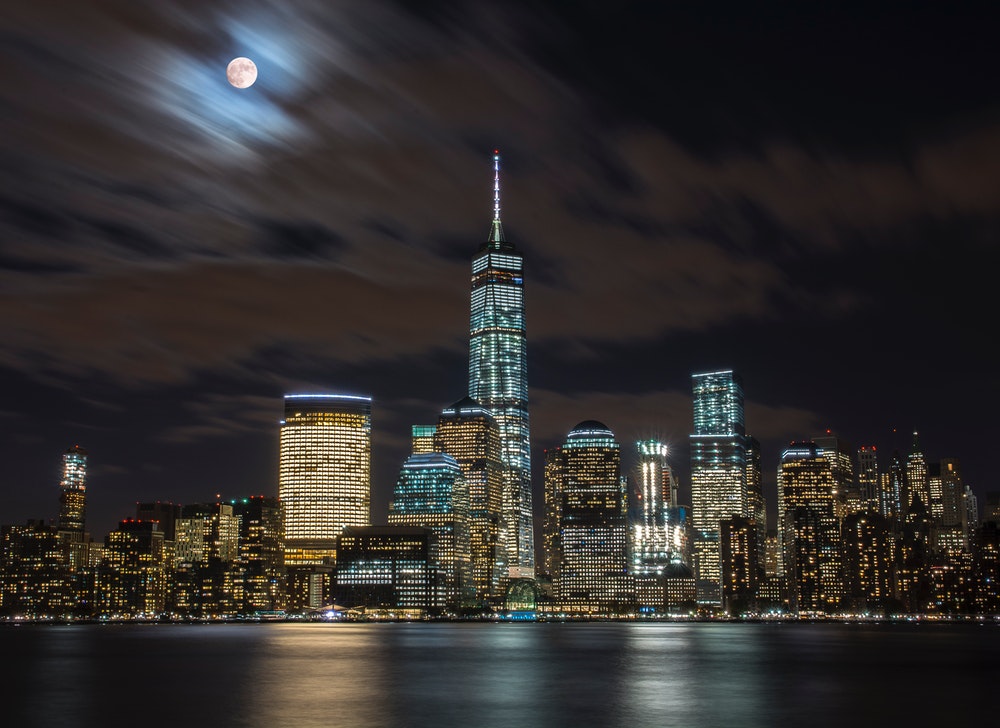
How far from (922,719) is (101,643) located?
6110 inches

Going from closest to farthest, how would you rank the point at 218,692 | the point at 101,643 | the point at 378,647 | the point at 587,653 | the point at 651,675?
the point at 218,692 < the point at 651,675 < the point at 587,653 < the point at 378,647 < the point at 101,643

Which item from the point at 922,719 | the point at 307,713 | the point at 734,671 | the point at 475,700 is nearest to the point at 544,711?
the point at 475,700

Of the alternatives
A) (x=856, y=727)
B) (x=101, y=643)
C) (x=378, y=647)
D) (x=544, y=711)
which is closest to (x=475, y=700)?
(x=544, y=711)

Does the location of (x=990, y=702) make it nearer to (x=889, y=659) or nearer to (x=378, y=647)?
(x=889, y=659)

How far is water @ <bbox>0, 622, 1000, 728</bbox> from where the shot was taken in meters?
73.6

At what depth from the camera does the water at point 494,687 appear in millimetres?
73625

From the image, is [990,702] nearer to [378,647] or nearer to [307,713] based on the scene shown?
[307,713]

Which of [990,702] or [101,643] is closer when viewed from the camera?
[990,702]

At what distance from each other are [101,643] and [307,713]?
134m

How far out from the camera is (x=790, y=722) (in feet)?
235

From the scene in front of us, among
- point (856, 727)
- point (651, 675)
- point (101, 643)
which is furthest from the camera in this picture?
point (101, 643)

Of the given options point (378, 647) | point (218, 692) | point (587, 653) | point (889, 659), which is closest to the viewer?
point (218, 692)

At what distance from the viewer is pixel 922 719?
73.8 meters

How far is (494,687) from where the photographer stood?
314 ft
